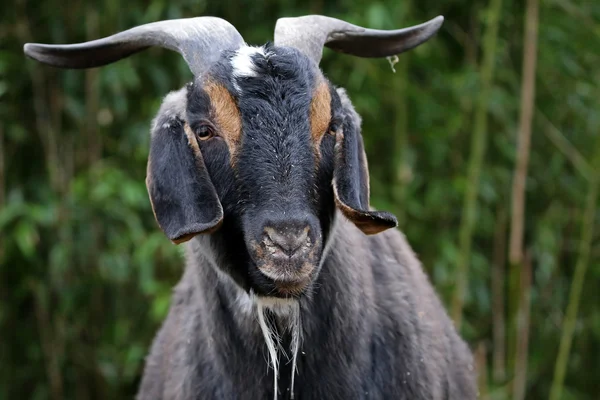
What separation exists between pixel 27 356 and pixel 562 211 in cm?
423

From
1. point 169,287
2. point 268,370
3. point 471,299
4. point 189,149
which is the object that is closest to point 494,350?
point 471,299

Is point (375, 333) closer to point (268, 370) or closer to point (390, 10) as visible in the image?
point (268, 370)

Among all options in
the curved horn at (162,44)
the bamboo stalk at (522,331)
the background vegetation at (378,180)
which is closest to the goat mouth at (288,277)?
the curved horn at (162,44)

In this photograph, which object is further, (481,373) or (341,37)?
(481,373)

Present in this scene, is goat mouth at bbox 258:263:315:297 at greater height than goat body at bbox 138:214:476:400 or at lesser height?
greater

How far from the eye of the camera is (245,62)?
3365 millimetres

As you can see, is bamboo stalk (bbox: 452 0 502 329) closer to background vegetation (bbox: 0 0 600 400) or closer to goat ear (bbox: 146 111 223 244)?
background vegetation (bbox: 0 0 600 400)

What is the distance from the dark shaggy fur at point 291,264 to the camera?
10.7ft

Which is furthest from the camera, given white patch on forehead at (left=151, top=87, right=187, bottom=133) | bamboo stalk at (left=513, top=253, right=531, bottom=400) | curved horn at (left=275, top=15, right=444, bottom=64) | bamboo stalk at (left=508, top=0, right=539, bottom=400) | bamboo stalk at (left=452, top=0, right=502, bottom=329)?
bamboo stalk at (left=513, top=253, right=531, bottom=400)

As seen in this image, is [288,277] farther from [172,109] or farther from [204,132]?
[172,109]

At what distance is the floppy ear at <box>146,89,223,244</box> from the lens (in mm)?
3262

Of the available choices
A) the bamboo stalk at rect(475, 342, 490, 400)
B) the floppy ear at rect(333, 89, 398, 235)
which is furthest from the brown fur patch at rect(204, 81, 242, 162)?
the bamboo stalk at rect(475, 342, 490, 400)

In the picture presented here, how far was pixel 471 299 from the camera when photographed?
7.06 meters

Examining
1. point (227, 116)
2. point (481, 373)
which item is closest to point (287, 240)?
point (227, 116)
